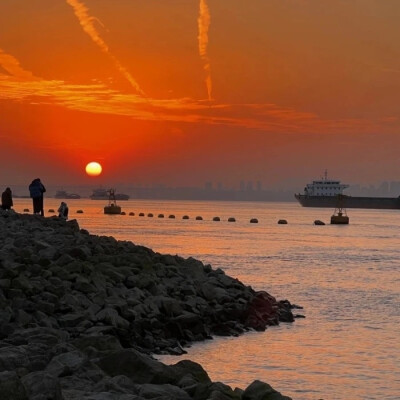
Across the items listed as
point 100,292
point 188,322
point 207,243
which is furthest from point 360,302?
point 207,243

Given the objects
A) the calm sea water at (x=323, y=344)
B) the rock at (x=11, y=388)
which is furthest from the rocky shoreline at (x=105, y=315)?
the calm sea water at (x=323, y=344)

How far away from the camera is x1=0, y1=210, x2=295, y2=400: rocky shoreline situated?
8375mm

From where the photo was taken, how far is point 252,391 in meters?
8.66

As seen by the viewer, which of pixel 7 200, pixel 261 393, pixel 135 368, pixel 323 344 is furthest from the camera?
pixel 7 200

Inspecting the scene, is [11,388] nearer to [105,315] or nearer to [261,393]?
[261,393]

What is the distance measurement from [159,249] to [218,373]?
36.3 metres

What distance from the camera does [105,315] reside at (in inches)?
591

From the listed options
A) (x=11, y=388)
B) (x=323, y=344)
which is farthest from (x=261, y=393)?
(x=323, y=344)

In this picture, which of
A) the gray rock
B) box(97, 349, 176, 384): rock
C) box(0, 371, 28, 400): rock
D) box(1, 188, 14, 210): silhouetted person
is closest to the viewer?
box(0, 371, 28, 400): rock

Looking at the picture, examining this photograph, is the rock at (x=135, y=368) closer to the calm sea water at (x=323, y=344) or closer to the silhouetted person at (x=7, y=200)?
the calm sea water at (x=323, y=344)

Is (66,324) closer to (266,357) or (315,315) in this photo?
(266,357)

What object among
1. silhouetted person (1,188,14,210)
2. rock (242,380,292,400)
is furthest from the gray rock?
silhouetted person (1,188,14,210)

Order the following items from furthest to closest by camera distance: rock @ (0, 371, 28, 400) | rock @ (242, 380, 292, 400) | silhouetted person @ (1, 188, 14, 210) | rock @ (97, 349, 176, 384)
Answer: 1. silhouetted person @ (1, 188, 14, 210)
2. rock @ (97, 349, 176, 384)
3. rock @ (242, 380, 292, 400)
4. rock @ (0, 371, 28, 400)

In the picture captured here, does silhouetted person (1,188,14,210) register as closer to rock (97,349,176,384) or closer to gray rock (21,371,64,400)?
rock (97,349,176,384)
